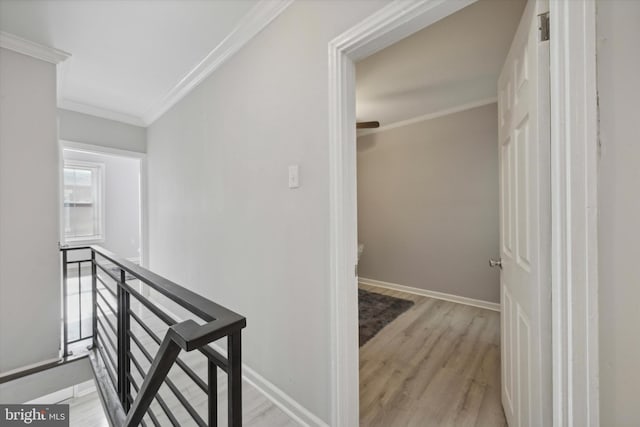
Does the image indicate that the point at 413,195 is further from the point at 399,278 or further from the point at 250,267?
the point at 250,267

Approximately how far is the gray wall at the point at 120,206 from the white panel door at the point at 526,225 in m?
6.77

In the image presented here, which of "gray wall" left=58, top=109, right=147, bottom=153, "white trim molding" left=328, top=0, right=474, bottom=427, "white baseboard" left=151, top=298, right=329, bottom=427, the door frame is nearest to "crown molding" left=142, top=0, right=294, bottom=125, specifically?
"white trim molding" left=328, top=0, right=474, bottom=427

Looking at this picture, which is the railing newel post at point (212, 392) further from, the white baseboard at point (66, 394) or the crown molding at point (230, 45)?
the white baseboard at point (66, 394)

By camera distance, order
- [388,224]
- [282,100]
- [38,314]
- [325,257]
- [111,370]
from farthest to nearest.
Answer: [388,224] → [38,314] → [111,370] → [282,100] → [325,257]

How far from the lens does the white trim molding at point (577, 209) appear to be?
66 centimetres

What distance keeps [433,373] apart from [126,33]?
348cm

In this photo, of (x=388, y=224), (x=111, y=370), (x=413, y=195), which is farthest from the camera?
(x=388, y=224)

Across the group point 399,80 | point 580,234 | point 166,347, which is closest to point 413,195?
point 399,80

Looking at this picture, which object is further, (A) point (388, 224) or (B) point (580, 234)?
(A) point (388, 224)

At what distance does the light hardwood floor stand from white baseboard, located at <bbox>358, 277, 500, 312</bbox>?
0.17 metres

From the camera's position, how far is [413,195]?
3719 millimetres

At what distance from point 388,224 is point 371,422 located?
283cm

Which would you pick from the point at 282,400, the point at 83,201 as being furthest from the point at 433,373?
the point at 83,201

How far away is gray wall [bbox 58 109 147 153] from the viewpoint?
123 inches
